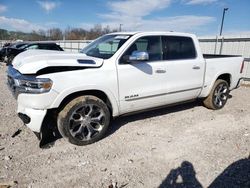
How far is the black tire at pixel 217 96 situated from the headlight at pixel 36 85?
4.06 metres

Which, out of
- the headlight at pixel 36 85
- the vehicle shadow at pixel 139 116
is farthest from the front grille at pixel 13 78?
the vehicle shadow at pixel 139 116

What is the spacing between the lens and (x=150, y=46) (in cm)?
455

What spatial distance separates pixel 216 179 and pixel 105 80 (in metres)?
2.22

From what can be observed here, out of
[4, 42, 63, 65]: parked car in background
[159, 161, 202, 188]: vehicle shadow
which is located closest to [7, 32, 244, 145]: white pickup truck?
[159, 161, 202, 188]: vehicle shadow

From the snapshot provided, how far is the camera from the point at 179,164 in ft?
11.2

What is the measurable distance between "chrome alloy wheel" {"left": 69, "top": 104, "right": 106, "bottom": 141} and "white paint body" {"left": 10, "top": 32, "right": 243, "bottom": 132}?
0.98ft

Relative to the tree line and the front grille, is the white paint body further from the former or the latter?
the tree line

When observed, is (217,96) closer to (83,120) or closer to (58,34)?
(83,120)

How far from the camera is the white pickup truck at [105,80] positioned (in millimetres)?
3461

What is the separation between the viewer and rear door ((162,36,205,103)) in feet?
15.5

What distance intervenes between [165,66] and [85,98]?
1767mm

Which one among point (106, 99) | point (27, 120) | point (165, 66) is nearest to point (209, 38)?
point (165, 66)

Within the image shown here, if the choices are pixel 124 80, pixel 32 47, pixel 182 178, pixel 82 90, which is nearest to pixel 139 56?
Answer: pixel 124 80

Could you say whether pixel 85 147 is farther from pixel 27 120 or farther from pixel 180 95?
pixel 180 95
